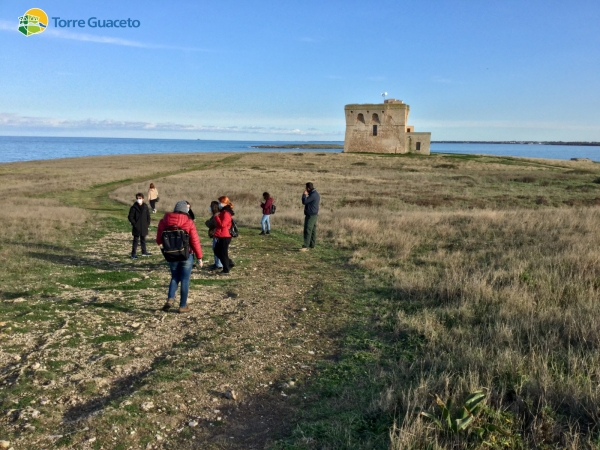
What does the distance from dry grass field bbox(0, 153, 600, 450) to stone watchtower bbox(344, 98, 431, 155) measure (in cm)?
5902

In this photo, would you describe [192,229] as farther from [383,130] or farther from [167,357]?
[383,130]

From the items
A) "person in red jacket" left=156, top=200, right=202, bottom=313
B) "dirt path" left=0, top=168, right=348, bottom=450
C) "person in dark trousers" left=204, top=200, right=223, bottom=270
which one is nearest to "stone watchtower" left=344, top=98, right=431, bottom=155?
"person in dark trousers" left=204, top=200, right=223, bottom=270

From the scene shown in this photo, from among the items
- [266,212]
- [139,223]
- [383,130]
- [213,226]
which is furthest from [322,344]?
[383,130]

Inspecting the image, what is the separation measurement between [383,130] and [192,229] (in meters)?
67.5

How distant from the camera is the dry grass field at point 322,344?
3705 millimetres

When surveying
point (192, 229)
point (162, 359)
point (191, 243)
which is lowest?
point (162, 359)

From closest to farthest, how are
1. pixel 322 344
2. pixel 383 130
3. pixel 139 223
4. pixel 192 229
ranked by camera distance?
pixel 322 344
pixel 192 229
pixel 139 223
pixel 383 130

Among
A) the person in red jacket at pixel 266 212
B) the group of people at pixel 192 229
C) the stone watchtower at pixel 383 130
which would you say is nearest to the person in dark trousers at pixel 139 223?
the group of people at pixel 192 229

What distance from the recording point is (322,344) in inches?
229

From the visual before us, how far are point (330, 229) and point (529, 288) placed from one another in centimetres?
783

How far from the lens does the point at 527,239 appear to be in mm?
11992

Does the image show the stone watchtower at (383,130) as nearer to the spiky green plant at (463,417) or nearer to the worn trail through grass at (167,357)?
the worn trail through grass at (167,357)

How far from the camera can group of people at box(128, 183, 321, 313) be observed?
6.80 metres

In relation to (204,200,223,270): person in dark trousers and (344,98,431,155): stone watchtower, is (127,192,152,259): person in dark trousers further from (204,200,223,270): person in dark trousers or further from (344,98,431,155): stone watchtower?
(344,98,431,155): stone watchtower
